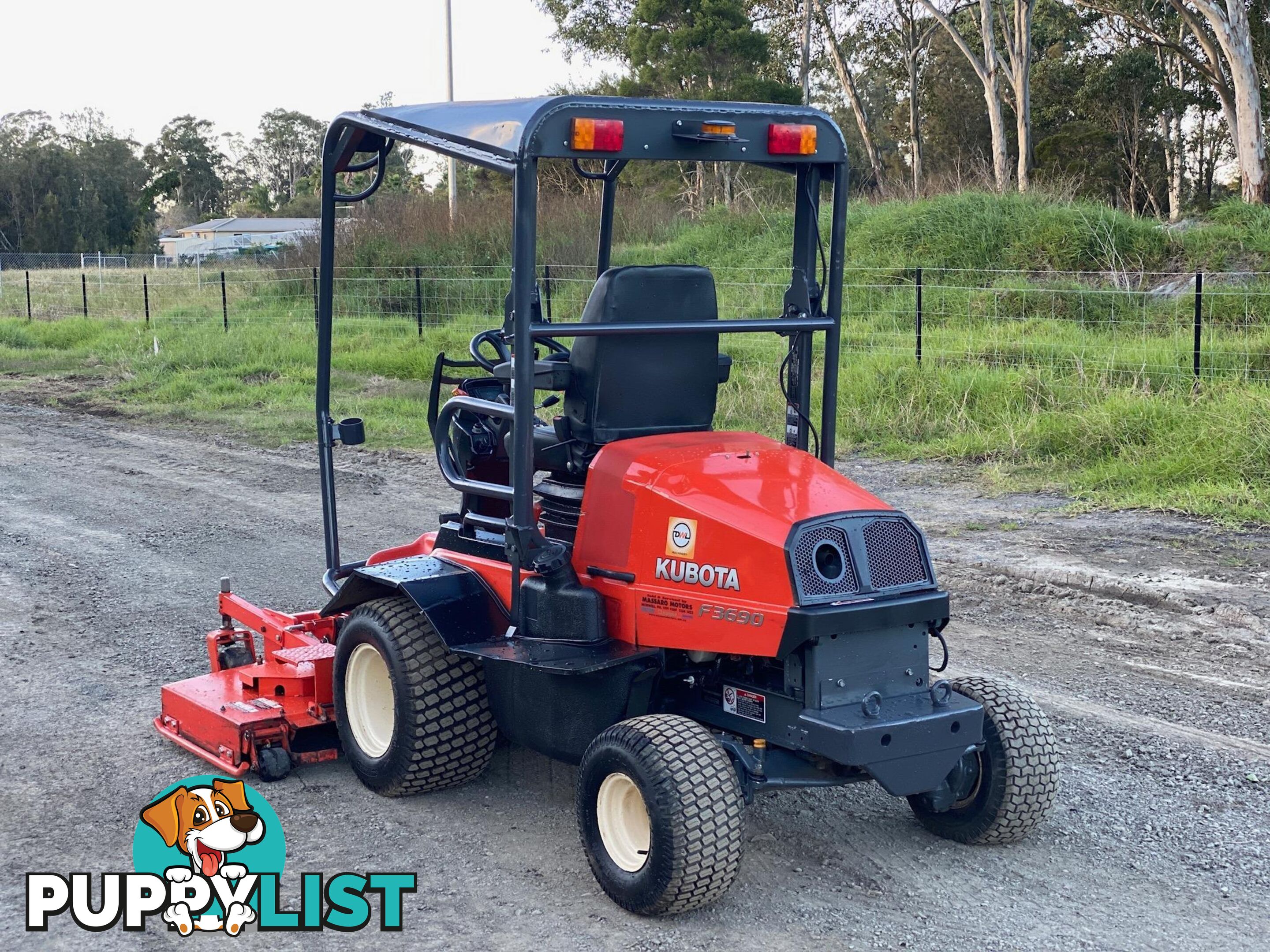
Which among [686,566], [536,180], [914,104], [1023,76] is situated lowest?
[686,566]

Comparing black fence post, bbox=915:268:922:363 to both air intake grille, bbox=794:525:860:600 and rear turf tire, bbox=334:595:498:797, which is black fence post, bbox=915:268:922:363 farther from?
air intake grille, bbox=794:525:860:600

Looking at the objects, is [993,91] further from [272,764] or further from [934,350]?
[272,764]

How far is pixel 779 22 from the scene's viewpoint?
36969 millimetres

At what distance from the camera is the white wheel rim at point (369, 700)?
472 centimetres

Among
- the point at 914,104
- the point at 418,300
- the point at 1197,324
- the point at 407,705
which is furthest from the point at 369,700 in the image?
the point at 914,104

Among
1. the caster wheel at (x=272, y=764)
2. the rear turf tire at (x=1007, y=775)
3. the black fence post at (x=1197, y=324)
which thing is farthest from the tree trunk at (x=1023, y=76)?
the caster wheel at (x=272, y=764)

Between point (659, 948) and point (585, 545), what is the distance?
1266 mm

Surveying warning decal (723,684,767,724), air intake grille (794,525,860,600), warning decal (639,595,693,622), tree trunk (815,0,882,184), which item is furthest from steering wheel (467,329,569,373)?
tree trunk (815,0,882,184)

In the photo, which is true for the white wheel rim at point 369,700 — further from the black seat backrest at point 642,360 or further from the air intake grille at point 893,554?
the air intake grille at point 893,554

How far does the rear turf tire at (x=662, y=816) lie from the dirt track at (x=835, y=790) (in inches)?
4.8

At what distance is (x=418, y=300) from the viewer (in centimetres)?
1897

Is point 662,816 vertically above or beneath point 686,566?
beneath

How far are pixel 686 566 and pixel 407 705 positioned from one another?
1.10 metres

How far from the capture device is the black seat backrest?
429cm
